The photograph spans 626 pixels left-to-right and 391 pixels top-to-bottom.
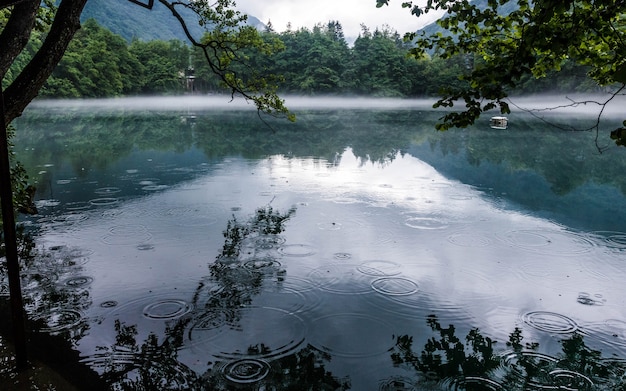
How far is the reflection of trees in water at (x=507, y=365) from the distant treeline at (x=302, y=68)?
105755 millimetres

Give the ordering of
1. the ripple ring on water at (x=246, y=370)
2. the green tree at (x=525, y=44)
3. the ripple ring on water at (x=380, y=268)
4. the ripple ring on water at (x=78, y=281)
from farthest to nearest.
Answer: the ripple ring on water at (x=380, y=268) → the ripple ring on water at (x=78, y=281) → the ripple ring on water at (x=246, y=370) → the green tree at (x=525, y=44)

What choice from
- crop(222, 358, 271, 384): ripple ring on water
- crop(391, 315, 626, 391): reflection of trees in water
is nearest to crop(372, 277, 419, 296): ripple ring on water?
crop(391, 315, 626, 391): reflection of trees in water

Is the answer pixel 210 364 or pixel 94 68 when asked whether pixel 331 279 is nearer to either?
pixel 210 364

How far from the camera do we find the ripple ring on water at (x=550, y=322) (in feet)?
25.2

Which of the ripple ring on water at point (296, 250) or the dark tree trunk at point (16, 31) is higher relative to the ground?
the dark tree trunk at point (16, 31)

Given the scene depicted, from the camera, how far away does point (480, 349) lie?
711 cm

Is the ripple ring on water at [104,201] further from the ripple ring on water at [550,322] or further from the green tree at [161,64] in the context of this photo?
the green tree at [161,64]

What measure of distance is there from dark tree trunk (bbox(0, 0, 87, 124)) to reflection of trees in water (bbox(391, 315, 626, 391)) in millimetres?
6488

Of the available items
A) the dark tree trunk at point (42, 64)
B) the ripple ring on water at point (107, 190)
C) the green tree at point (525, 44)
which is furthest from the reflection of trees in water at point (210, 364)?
the ripple ring on water at point (107, 190)

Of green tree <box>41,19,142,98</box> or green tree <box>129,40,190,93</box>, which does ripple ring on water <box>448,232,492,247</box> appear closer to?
green tree <box>41,19,142,98</box>

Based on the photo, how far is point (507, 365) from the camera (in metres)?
6.67

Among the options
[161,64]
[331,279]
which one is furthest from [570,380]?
[161,64]

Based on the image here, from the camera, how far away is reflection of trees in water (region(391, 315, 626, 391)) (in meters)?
6.29

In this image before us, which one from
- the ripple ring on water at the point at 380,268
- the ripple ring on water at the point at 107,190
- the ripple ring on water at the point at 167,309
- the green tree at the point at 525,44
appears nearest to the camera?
the green tree at the point at 525,44
